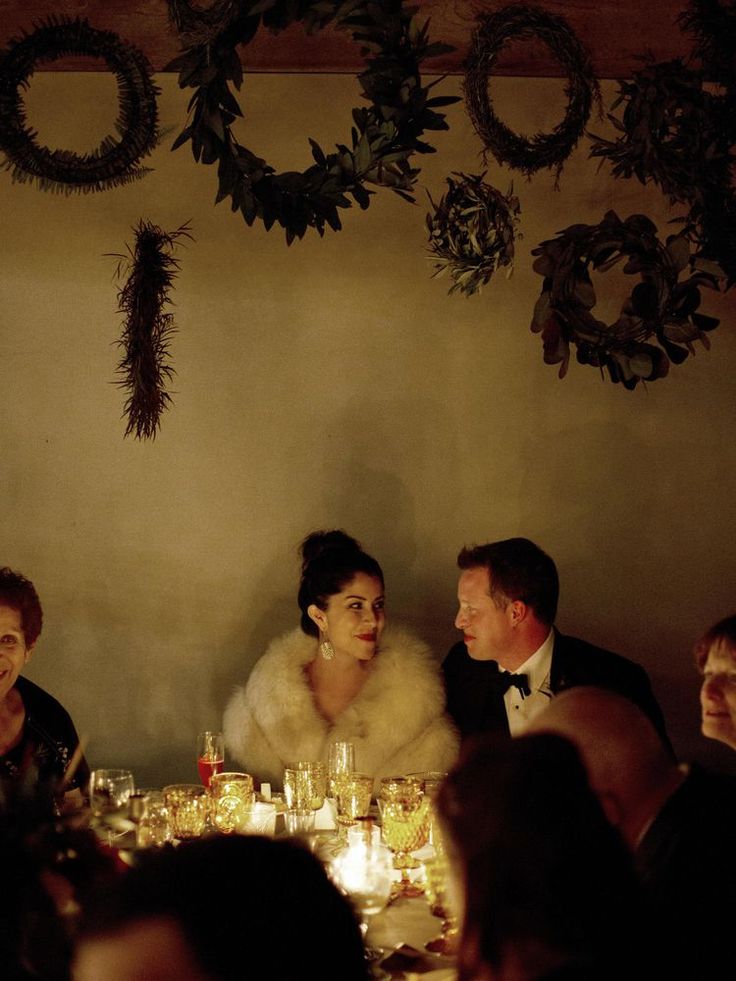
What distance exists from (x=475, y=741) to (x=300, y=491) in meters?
2.74

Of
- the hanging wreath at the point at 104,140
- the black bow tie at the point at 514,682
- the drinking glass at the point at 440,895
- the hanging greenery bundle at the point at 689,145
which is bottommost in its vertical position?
the drinking glass at the point at 440,895

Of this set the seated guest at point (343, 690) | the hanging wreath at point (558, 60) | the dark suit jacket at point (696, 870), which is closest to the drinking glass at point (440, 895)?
the dark suit jacket at point (696, 870)

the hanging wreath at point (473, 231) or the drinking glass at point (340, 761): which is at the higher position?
the hanging wreath at point (473, 231)

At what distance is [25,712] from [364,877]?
130 centimetres

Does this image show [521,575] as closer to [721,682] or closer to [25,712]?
[721,682]

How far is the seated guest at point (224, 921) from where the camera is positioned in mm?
855

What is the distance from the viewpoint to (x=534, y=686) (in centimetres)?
327

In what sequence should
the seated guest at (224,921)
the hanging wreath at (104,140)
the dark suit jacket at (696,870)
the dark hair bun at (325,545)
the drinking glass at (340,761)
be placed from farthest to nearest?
the dark hair bun at (325,545) < the hanging wreath at (104,140) < the drinking glass at (340,761) < the dark suit jacket at (696,870) < the seated guest at (224,921)

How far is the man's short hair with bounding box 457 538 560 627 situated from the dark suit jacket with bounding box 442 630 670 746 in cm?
13

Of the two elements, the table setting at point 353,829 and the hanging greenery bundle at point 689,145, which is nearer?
the table setting at point 353,829

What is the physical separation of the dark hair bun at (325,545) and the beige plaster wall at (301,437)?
0.33m

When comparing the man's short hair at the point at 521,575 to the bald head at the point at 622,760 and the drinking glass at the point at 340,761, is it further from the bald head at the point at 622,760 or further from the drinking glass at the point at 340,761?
the bald head at the point at 622,760

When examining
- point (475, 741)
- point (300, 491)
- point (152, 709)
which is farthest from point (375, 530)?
point (475, 741)

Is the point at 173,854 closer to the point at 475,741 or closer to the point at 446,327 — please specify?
the point at 475,741
